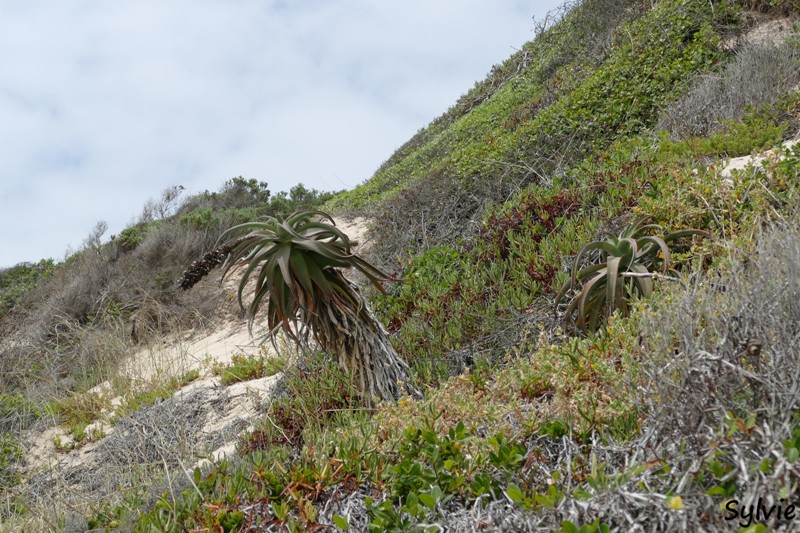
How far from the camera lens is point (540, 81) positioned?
46.4 feet

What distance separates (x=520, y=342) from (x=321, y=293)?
189cm

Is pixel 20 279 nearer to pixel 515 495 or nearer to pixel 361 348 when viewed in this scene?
pixel 361 348

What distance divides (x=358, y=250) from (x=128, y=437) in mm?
4899

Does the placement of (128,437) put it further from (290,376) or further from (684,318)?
(684,318)

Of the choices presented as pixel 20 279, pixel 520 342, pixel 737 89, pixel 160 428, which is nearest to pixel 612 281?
pixel 520 342

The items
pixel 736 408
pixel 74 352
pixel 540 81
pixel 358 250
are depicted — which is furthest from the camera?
pixel 540 81

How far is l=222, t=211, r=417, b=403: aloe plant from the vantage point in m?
4.52

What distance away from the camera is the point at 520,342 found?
553 centimetres

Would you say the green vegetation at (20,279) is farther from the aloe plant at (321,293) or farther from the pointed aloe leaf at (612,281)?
the pointed aloe leaf at (612,281)

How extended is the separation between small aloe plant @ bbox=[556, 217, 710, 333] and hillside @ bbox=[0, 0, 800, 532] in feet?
0.08

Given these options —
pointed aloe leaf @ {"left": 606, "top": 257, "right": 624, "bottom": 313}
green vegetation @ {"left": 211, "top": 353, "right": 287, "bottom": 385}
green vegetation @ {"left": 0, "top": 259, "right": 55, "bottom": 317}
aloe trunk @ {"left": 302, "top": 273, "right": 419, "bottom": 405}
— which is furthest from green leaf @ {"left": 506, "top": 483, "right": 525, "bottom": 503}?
green vegetation @ {"left": 0, "top": 259, "right": 55, "bottom": 317}

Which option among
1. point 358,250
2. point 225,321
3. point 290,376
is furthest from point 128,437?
point 358,250

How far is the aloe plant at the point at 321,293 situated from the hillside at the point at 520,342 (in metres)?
0.24

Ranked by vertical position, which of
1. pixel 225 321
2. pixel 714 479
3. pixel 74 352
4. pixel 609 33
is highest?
pixel 609 33
